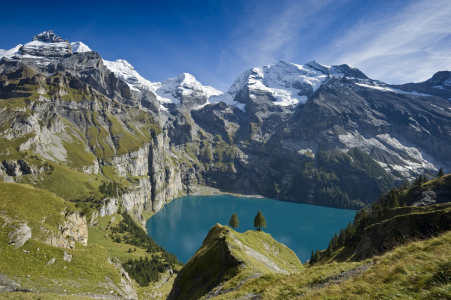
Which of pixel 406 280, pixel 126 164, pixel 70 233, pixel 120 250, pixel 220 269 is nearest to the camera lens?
pixel 406 280

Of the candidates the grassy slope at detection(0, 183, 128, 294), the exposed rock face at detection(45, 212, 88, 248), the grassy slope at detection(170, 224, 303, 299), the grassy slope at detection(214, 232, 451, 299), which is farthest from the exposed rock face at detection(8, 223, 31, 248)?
the grassy slope at detection(214, 232, 451, 299)

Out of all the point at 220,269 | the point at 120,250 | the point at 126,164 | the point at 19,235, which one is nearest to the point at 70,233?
the point at 19,235

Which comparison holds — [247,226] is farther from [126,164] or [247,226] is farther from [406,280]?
[406,280]

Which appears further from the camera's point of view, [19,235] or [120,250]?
[120,250]

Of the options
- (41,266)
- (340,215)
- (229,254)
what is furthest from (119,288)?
(340,215)

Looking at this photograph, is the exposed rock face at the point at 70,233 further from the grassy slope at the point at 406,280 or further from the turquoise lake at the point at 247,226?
the turquoise lake at the point at 247,226

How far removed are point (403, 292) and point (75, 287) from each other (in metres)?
41.1

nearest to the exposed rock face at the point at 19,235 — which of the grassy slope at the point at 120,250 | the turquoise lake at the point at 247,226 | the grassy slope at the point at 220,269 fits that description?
the grassy slope at the point at 220,269

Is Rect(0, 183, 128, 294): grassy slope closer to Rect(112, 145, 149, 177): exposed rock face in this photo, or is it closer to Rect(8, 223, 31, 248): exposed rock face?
Rect(8, 223, 31, 248): exposed rock face

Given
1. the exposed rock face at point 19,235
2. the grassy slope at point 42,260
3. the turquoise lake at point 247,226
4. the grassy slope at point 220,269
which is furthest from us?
the turquoise lake at point 247,226

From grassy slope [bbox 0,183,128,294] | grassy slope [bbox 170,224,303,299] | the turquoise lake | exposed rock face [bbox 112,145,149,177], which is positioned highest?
exposed rock face [bbox 112,145,149,177]

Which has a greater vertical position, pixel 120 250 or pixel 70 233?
pixel 70 233

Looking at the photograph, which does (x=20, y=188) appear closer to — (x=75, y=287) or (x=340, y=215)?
(x=75, y=287)

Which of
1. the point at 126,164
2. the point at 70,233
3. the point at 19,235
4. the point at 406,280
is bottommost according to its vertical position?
the point at 406,280
